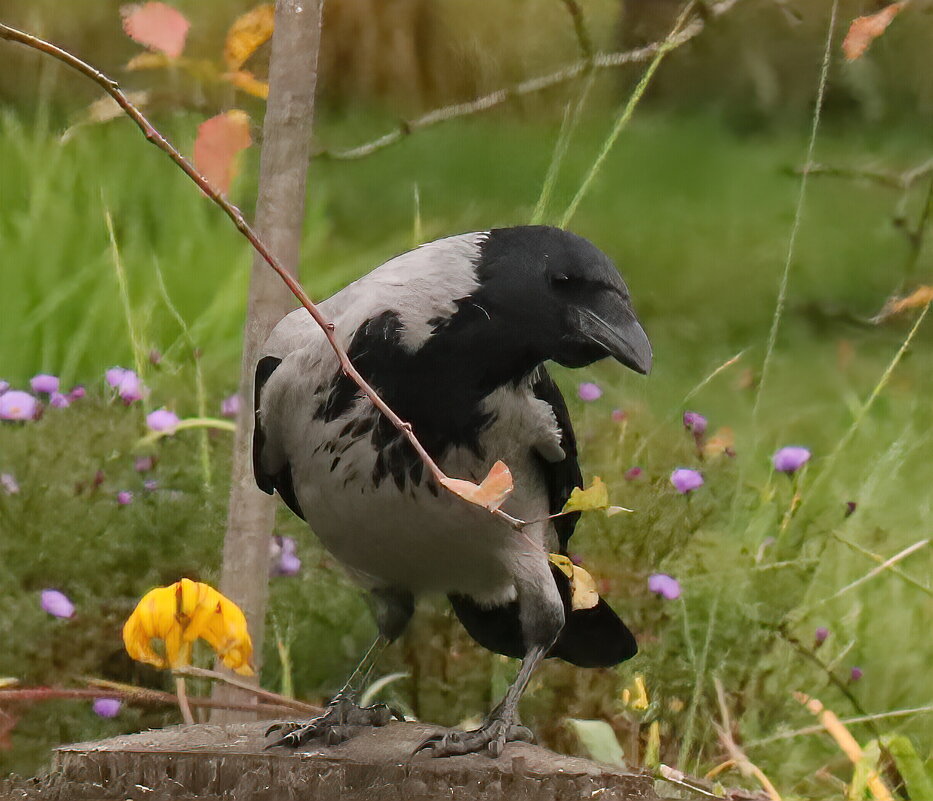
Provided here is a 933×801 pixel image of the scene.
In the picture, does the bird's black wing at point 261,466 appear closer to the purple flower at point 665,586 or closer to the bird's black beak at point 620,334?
the bird's black beak at point 620,334

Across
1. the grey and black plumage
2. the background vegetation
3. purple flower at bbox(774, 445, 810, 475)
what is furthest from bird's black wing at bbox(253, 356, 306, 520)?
purple flower at bbox(774, 445, 810, 475)

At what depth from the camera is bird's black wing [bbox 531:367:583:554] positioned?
94.5 inches

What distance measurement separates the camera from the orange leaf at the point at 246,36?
258cm

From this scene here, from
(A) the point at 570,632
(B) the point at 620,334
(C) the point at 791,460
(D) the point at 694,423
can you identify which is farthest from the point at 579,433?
(B) the point at 620,334

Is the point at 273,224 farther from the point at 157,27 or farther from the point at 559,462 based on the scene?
the point at 559,462

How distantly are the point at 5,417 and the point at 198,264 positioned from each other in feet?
3.46

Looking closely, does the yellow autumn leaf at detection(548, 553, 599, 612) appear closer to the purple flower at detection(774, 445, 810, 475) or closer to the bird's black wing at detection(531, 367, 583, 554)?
the bird's black wing at detection(531, 367, 583, 554)

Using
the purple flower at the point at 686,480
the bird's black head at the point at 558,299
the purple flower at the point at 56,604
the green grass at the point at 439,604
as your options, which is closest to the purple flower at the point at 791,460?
the green grass at the point at 439,604

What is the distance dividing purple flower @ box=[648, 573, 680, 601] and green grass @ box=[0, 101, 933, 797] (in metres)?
0.06

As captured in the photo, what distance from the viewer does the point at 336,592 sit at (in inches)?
126

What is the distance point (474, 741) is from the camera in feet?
7.25

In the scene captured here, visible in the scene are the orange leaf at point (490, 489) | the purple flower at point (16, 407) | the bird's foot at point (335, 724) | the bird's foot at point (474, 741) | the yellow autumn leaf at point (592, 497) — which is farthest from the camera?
the purple flower at point (16, 407)

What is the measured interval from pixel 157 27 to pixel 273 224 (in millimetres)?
425

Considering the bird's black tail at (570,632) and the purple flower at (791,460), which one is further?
the purple flower at (791,460)
